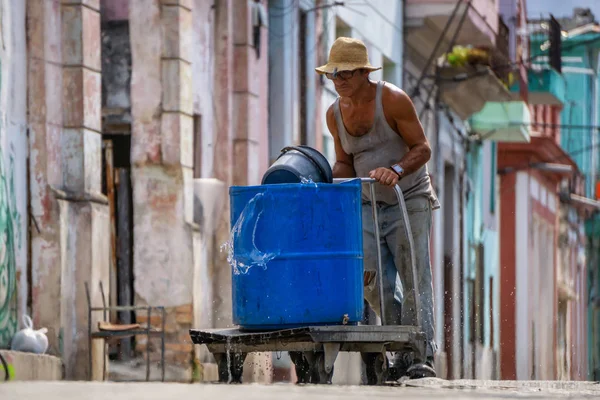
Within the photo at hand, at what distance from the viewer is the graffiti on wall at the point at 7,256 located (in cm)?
1452

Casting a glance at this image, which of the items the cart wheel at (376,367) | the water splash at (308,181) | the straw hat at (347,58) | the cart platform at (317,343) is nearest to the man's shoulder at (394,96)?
the straw hat at (347,58)

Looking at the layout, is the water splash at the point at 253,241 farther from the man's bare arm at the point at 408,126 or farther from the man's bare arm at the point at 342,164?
the man's bare arm at the point at 342,164

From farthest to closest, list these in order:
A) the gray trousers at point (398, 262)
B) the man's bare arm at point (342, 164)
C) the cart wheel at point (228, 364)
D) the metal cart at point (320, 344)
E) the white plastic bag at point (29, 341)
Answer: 1. the white plastic bag at point (29, 341)
2. the man's bare arm at point (342, 164)
3. the gray trousers at point (398, 262)
4. the cart wheel at point (228, 364)
5. the metal cart at point (320, 344)

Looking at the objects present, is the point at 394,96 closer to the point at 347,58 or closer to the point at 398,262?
the point at 347,58

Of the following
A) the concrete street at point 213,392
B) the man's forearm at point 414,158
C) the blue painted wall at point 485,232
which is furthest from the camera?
the blue painted wall at point 485,232

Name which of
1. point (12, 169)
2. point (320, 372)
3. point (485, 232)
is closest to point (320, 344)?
point (320, 372)

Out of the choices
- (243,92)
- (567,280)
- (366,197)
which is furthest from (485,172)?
(366,197)

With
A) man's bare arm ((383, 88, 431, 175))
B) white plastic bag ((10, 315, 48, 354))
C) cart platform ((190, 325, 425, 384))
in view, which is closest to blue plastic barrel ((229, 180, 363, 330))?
cart platform ((190, 325, 425, 384))

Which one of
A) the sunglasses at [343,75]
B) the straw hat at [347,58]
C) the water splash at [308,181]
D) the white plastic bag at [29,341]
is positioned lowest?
the white plastic bag at [29,341]

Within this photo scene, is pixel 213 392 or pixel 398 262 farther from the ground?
pixel 398 262

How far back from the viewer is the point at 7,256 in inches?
579

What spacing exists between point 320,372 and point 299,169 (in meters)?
1.02

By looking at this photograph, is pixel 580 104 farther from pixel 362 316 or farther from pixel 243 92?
pixel 362 316

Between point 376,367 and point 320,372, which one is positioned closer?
point 320,372
